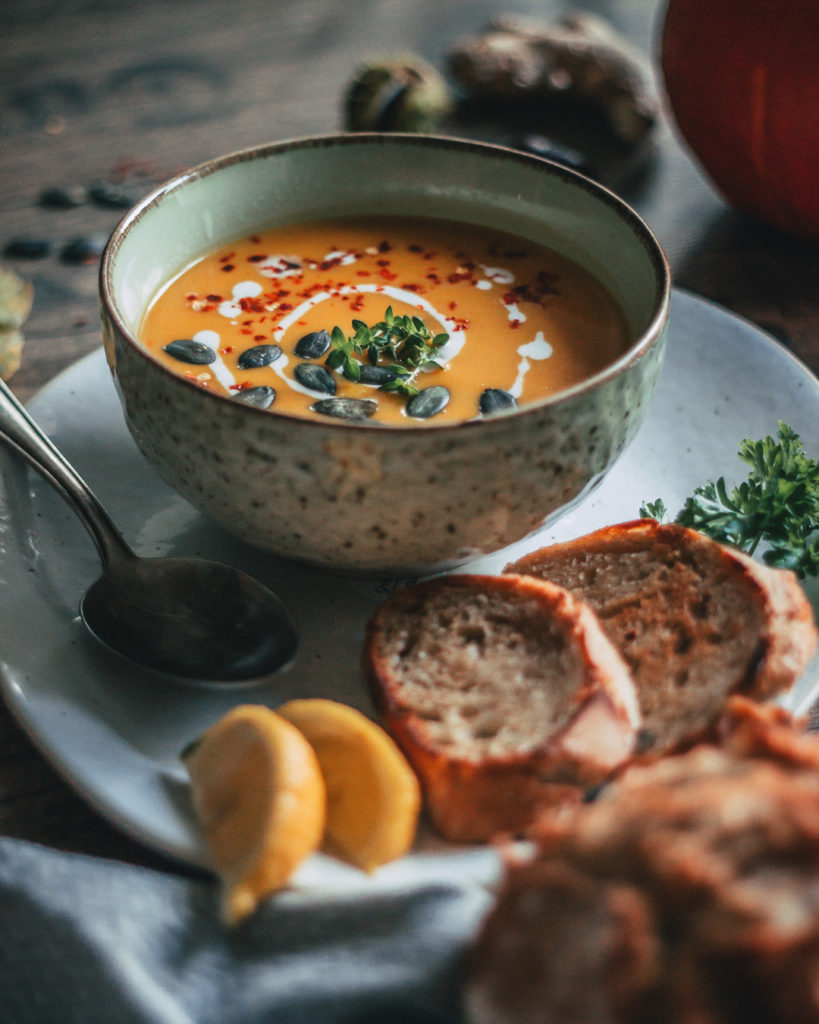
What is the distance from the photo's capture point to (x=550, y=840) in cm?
100

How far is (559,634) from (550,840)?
1.42 ft

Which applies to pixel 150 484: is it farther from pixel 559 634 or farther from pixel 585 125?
pixel 585 125

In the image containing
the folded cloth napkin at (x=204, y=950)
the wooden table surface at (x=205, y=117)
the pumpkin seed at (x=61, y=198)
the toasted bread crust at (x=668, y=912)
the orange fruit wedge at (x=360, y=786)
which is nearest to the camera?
the toasted bread crust at (x=668, y=912)

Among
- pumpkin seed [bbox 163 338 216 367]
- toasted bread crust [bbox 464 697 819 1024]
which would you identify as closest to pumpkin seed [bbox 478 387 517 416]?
pumpkin seed [bbox 163 338 216 367]

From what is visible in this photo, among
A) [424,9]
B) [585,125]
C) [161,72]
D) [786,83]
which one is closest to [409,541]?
[786,83]

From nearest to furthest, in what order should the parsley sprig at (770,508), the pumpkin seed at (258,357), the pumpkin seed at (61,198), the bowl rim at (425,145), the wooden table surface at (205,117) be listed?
the bowl rim at (425,145) → the parsley sprig at (770,508) → the pumpkin seed at (258,357) → the wooden table surface at (205,117) → the pumpkin seed at (61,198)

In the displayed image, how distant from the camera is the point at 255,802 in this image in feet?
3.84

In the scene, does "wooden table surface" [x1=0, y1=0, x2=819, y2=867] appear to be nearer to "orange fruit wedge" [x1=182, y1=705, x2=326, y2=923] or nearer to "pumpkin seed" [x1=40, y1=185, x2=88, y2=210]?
"pumpkin seed" [x1=40, y1=185, x2=88, y2=210]

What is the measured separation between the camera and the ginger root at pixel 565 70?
2.85m

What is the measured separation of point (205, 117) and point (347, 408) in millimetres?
1841

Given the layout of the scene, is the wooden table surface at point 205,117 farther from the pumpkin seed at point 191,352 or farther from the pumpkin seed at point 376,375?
the pumpkin seed at point 376,375

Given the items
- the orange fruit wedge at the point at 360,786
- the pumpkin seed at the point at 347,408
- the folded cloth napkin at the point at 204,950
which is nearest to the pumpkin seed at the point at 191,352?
the pumpkin seed at the point at 347,408

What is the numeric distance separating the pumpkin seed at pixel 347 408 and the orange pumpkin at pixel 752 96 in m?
1.32

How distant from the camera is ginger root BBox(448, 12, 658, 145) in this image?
2.85 metres
